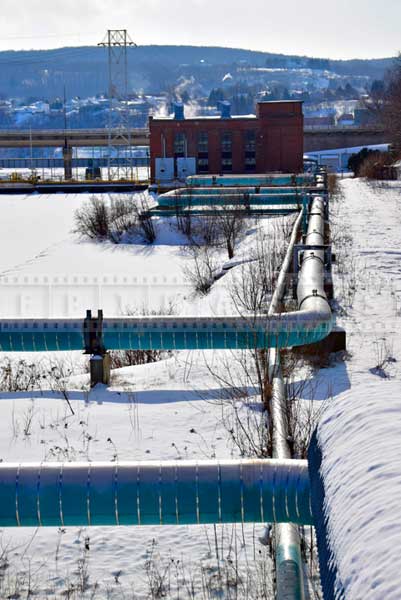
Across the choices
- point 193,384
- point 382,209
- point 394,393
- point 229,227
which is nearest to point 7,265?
point 229,227

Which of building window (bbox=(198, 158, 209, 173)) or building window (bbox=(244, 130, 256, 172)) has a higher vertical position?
building window (bbox=(244, 130, 256, 172))

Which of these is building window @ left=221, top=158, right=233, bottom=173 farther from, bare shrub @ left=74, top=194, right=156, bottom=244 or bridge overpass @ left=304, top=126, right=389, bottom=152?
bridge overpass @ left=304, top=126, right=389, bottom=152

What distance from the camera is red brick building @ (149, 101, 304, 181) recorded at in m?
66.1

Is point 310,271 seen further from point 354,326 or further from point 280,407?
point 280,407

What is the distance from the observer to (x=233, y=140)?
66500 millimetres

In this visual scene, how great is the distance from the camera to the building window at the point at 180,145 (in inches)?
2623

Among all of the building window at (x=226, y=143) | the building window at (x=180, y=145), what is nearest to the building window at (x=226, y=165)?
the building window at (x=226, y=143)

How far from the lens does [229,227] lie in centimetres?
2655

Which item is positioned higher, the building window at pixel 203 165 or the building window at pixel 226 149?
the building window at pixel 226 149

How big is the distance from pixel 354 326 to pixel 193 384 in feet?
9.20

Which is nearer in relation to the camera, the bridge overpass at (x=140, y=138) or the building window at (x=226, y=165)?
the building window at (x=226, y=165)

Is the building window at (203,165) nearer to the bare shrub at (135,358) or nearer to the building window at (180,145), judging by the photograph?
the building window at (180,145)

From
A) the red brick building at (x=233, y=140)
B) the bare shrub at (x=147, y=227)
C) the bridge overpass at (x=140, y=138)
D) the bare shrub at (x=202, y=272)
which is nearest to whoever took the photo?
the bare shrub at (x=202, y=272)

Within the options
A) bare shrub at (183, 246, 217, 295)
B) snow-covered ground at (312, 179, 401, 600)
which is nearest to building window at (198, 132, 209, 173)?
bare shrub at (183, 246, 217, 295)
